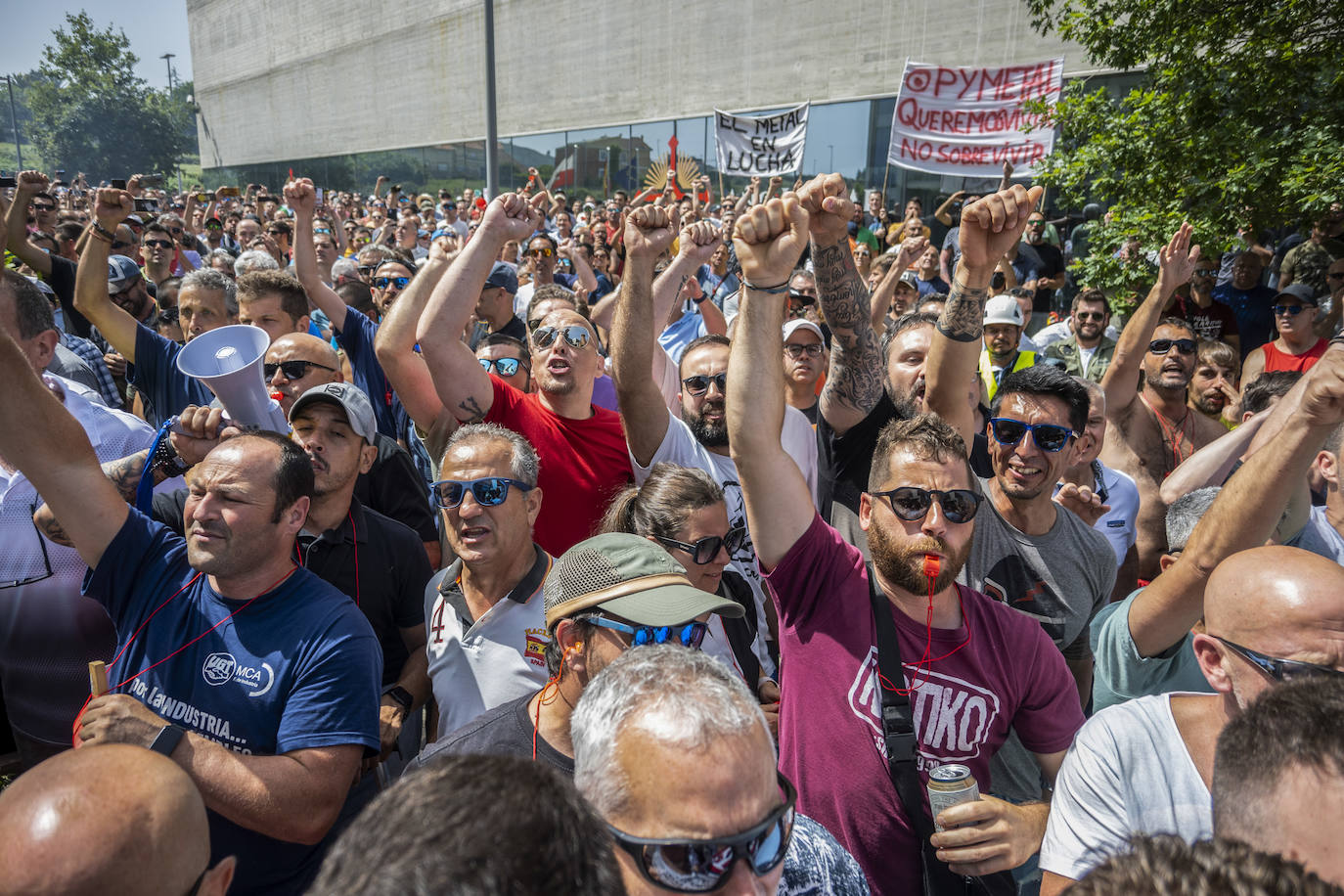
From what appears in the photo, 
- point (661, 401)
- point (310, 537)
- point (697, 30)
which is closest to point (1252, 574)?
point (661, 401)

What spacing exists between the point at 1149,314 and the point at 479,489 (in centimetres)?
330

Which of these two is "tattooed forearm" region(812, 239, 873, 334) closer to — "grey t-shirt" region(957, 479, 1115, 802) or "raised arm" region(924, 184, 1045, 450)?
"raised arm" region(924, 184, 1045, 450)

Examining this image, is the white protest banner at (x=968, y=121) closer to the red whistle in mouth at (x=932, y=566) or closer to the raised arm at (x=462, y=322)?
the raised arm at (x=462, y=322)

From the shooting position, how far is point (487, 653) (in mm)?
2699

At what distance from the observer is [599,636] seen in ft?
6.85

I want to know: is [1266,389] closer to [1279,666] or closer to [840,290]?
[840,290]

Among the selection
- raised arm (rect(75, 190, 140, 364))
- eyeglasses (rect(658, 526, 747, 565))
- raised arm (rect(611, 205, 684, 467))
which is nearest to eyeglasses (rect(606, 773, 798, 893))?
eyeglasses (rect(658, 526, 747, 565))

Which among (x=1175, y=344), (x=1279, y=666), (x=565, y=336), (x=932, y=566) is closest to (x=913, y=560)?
(x=932, y=566)

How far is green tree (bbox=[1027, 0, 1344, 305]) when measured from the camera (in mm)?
5406

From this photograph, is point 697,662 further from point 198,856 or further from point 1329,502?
point 1329,502

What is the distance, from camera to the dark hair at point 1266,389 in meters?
4.23

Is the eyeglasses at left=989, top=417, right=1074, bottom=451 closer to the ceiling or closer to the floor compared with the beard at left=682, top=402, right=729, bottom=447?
closer to the ceiling

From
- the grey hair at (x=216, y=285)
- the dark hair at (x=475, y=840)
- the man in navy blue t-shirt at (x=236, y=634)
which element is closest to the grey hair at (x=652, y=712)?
the dark hair at (x=475, y=840)

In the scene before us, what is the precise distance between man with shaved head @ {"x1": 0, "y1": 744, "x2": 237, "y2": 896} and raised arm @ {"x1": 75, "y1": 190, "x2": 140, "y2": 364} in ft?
11.1
